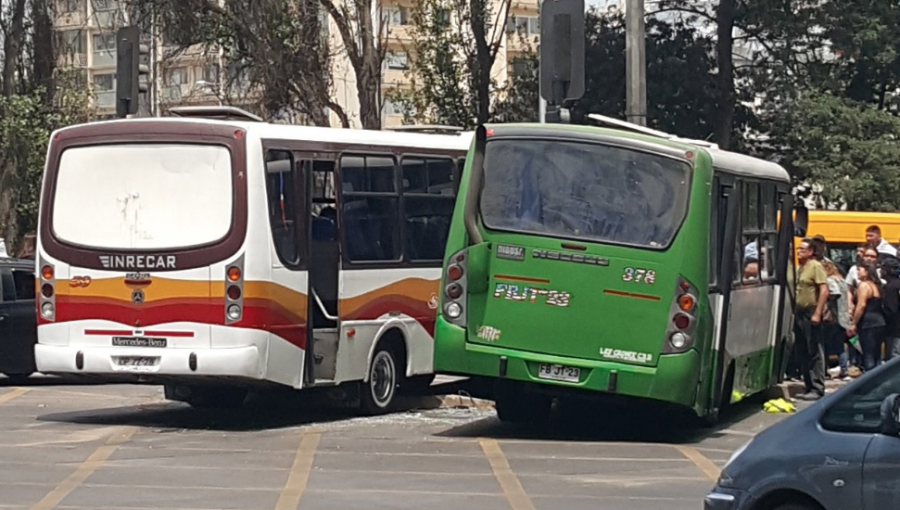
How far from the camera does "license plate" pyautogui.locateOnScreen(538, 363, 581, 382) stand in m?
14.0

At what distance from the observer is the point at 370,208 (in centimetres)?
1628

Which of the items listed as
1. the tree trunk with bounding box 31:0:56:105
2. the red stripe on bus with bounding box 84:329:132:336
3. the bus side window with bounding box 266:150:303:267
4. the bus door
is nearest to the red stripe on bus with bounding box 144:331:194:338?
the red stripe on bus with bounding box 84:329:132:336

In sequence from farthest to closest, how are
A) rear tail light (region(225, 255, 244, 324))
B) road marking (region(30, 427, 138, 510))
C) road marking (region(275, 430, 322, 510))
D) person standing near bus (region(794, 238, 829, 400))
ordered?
person standing near bus (region(794, 238, 829, 400))
rear tail light (region(225, 255, 244, 324))
road marking (region(275, 430, 322, 510))
road marking (region(30, 427, 138, 510))

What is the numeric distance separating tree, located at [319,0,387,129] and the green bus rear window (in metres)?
14.6

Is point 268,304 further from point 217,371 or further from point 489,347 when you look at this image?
point 489,347

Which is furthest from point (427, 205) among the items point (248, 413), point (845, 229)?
point (845, 229)

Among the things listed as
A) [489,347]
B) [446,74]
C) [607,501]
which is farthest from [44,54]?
[607,501]

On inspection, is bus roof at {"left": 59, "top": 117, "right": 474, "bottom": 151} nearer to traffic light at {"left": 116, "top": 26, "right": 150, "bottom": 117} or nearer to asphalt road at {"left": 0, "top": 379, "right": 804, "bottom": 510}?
asphalt road at {"left": 0, "top": 379, "right": 804, "bottom": 510}

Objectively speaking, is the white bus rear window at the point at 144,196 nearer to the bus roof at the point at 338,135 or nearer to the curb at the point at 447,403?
the bus roof at the point at 338,135

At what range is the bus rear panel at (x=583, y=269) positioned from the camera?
13.8 metres

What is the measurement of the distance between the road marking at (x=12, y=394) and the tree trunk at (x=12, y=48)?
758 inches

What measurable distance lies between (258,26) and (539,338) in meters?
15.7

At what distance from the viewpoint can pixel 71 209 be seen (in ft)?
49.3

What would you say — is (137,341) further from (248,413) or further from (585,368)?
(585,368)
